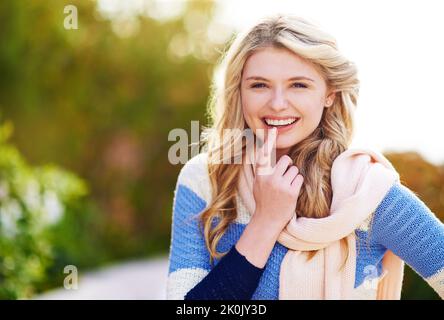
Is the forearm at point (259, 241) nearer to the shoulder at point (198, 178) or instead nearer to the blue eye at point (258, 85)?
the shoulder at point (198, 178)

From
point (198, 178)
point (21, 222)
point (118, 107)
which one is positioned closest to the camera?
point (198, 178)

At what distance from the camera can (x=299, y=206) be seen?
6.77 ft

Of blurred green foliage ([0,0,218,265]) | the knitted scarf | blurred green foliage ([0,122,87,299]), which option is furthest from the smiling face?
blurred green foliage ([0,0,218,265])

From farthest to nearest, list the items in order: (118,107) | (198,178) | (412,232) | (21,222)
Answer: (118,107)
(21,222)
(198,178)
(412,232)

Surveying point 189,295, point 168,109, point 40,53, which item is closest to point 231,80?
point 189,295

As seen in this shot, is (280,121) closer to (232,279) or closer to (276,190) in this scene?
(276,190)

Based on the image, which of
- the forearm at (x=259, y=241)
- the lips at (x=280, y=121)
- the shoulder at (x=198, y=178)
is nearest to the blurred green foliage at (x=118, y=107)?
the shoulder at (x=198, y=178)

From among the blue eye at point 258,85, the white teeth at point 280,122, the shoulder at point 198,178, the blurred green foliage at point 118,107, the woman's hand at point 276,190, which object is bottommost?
the woman's hand at point 276,190

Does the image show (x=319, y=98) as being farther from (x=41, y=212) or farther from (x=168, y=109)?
(x=168, y=109)

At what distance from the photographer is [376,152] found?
204cm

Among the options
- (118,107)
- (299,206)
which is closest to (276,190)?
(299,206)

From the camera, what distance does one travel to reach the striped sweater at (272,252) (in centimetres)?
190

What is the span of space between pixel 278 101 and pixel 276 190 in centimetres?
27

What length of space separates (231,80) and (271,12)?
25 cm
